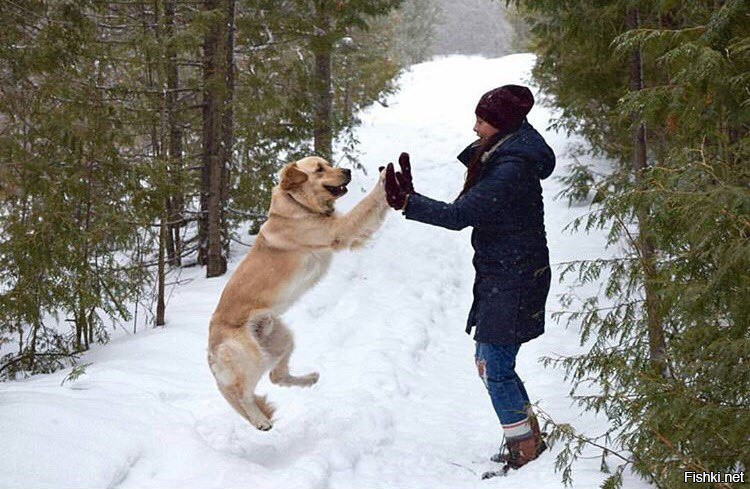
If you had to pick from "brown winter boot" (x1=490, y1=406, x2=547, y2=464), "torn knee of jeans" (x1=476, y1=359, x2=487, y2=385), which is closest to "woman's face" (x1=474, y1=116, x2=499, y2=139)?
"torn knee of jeans" (x1=476, y1=359, x2=487, y2=385)

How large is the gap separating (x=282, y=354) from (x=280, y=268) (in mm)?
679

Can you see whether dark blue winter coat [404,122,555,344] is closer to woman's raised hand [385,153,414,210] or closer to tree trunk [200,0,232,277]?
woman's raised hand [385,153,414,210]

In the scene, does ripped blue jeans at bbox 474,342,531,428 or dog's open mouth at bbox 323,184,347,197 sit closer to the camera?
ripped blue jeans at bbox 474,342,531,428

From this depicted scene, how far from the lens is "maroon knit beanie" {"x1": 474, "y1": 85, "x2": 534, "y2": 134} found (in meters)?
4.15

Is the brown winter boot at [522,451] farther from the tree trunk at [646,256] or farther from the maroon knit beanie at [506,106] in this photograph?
the maroon knit beanie at [506,106]

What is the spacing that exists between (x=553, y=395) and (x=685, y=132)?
2591 mm

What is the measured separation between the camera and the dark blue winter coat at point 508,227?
404 centimetres

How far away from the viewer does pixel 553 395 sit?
5.84m

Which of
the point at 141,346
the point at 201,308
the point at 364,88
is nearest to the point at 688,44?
the point at 141,346

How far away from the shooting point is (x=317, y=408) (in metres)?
5.33

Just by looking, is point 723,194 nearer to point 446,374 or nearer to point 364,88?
point 446,374

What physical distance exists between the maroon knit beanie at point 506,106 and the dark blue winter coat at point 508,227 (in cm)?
8

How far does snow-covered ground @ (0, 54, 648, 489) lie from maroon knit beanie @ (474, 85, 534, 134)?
6.97 feet

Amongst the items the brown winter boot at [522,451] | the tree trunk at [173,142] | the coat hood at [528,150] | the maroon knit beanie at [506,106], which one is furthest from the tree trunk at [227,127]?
the brown winter boot at [522,451]
